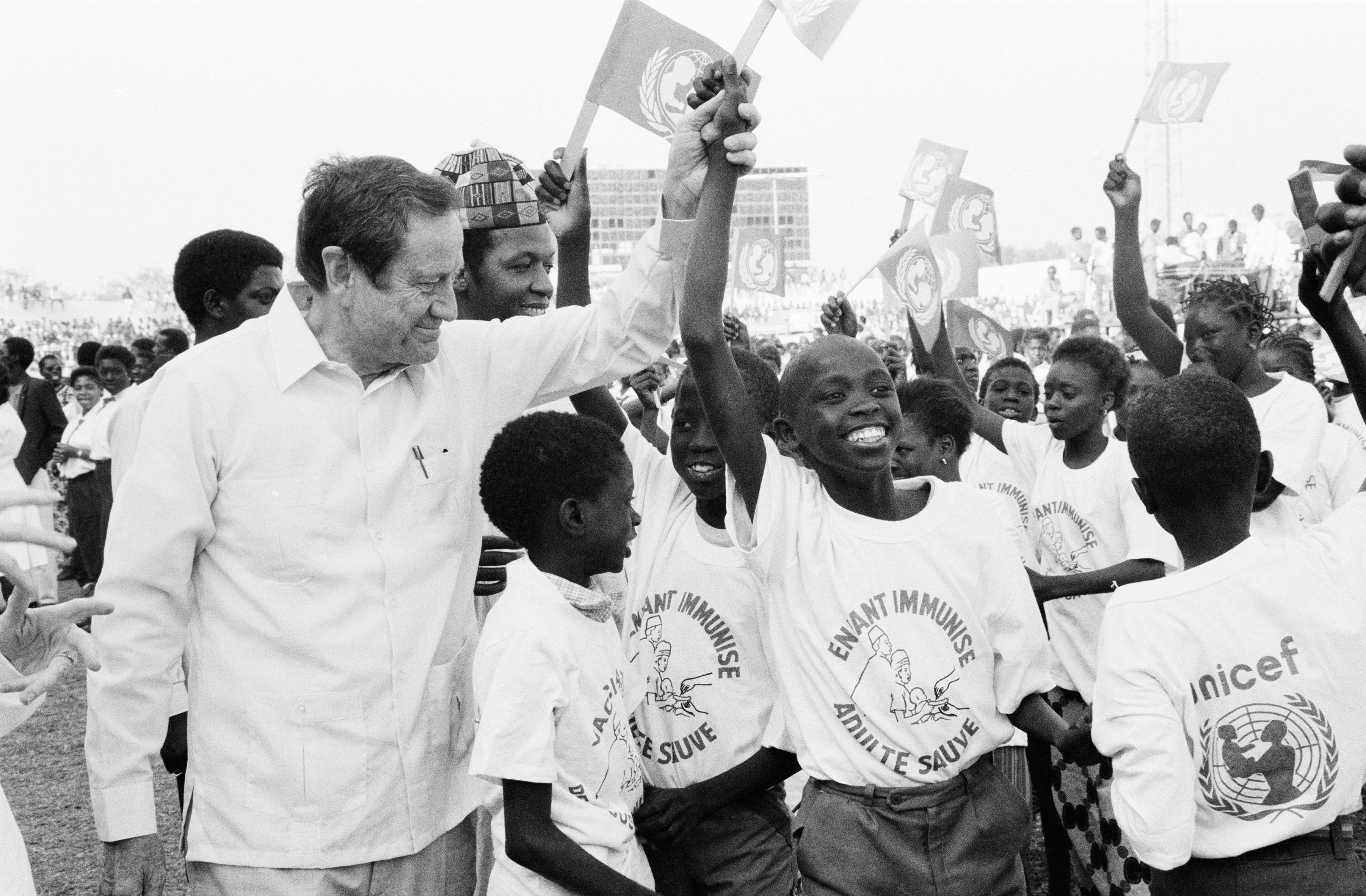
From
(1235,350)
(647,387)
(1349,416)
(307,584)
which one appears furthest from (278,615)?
(1349,416)

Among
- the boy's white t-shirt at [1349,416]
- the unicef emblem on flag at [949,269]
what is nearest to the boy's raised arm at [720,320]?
the boy's white t-shirt at [1349,416]

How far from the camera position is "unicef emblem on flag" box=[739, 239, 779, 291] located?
923cm

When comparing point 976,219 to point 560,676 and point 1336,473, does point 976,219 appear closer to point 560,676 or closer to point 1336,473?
point 1336,473

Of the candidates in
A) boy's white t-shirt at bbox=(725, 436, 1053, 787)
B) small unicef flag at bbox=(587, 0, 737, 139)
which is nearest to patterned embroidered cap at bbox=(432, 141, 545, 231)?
small unicef flag at bbox=(587, 0, 737, 139)

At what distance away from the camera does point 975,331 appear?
7.18 metres

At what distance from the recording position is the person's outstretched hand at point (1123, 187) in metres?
4.81

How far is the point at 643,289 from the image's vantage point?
8.52 ft

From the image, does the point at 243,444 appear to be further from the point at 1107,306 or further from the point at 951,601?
the point at 1107,306

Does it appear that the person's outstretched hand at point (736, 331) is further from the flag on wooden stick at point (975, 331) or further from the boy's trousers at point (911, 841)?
the boy's trousers at point (911, 841)

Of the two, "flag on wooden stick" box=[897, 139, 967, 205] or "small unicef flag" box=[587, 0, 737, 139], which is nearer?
"small unicef flag" box=[587, 0, 737, 139]

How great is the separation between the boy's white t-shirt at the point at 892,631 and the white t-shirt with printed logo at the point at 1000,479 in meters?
2.05

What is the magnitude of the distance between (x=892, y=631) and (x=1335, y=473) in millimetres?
2601

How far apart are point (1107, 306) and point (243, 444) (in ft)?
68.3

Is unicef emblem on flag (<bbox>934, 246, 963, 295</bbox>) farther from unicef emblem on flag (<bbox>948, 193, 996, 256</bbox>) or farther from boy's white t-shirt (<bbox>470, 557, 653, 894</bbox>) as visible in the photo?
boy's white t-shirt (<bbox>470, 557, 653, 894</bbox>)
